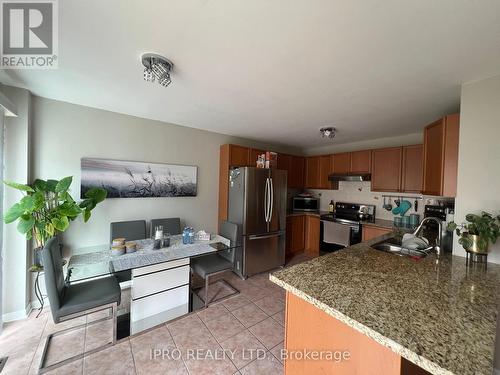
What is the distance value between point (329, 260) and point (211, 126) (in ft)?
8.41

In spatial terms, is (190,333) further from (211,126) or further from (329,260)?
(211,126)

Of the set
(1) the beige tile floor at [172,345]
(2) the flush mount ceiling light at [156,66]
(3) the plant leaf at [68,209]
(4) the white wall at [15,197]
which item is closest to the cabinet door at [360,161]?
(1) the beige tile floor at [172,345]

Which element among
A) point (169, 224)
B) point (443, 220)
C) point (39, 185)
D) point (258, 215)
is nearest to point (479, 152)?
point (443, 220)

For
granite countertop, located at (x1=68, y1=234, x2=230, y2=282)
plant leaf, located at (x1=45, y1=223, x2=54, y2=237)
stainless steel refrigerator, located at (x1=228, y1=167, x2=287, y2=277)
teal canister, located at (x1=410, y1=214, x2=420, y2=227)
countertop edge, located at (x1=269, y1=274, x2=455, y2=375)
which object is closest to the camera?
countertop edge, located at (x1=269, y1=274, x2=455, y2=375)

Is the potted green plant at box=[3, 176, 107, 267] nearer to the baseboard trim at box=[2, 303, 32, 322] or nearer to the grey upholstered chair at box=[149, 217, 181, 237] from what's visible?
the baseboard trim at box=[2, 303, 32, 322]

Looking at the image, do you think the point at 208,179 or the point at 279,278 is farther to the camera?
the point at 208,179

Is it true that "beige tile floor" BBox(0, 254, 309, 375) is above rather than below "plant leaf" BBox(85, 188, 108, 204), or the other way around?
below

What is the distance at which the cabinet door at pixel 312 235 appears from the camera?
409cm

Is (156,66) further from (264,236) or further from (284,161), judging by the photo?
(284,161)

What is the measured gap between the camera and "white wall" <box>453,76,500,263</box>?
1.46m

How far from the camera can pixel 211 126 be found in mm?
3164

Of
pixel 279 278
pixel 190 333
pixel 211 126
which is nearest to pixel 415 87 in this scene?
pixel 279 278

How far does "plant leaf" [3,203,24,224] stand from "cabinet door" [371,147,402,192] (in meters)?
4.67

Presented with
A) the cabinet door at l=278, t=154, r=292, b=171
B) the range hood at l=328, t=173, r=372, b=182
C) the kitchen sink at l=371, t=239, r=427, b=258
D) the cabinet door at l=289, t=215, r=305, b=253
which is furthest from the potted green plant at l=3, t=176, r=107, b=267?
the range hood at l=328, t=173, r=372, b=182
